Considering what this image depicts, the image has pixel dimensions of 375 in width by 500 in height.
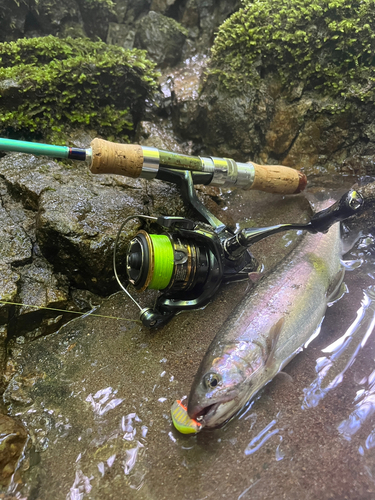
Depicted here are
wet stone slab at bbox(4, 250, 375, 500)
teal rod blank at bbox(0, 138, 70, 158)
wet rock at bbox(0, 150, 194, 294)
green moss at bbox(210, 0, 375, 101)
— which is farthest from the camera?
green moss at bbox(210, 0, 375, 101)

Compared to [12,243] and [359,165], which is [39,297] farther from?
[359,165]

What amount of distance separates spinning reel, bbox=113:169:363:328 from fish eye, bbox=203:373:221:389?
628 mm

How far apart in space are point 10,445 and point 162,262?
4.36ft

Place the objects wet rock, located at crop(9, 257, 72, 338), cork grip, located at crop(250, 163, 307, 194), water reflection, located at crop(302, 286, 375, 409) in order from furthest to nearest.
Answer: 1. cork grip, located at crop(250, 163, 307, 194)
2. wet rock, located at crop(9, 257, 72, 338)
3. water reflection, located at crop(302, 286, 375, 409)

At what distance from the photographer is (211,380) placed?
6.13ft

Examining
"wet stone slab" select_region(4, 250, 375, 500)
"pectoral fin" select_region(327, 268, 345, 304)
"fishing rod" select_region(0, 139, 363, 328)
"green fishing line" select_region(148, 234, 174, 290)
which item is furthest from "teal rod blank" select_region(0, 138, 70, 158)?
"pectoral fin" select_region(327, 268, 345, 304)

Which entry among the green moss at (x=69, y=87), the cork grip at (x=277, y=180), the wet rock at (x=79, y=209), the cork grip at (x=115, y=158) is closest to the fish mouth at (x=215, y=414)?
the wet rock at (x=79, y=209)

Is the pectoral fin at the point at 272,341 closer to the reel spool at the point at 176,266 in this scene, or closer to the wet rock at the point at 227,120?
the reel spool at the point at 176,266

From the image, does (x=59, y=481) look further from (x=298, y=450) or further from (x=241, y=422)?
(x=298, y=450)

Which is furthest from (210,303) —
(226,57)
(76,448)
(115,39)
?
(115,39)

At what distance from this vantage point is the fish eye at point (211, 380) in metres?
1.86

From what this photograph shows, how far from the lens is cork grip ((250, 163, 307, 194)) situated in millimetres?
2949

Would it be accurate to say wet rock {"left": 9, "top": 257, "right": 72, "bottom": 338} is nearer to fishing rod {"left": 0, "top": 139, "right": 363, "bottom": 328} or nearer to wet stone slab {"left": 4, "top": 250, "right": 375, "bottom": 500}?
wet stone slab {"left": 4, "top": 250, "right": 375, "bottom": 500}

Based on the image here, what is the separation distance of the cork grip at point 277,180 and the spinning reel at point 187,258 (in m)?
0.66
